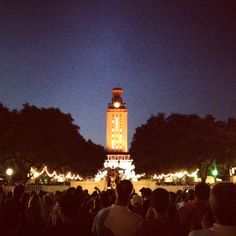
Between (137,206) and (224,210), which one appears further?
(137,206)

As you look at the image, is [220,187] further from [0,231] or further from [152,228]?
[0,231]

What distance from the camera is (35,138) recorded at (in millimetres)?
62250

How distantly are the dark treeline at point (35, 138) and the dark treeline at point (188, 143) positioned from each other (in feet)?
51.9

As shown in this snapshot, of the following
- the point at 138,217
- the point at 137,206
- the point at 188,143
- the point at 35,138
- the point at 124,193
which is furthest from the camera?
the point at 188,143

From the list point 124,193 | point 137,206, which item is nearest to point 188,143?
point 137,206

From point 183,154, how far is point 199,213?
200 feet

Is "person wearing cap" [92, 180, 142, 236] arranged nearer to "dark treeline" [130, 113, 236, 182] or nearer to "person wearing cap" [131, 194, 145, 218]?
"person wearing cap" [131, 194, 145, 218]

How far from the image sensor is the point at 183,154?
225 ft

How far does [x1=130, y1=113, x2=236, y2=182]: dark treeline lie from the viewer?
6469 cm

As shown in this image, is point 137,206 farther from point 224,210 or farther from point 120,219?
point 224,210

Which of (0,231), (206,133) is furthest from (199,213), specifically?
(206,133)

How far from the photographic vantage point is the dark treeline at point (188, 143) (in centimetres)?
6469

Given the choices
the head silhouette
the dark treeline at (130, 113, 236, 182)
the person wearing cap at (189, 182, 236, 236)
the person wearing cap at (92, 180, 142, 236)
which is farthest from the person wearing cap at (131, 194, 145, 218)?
the dark treeline at (130, 113, 236, 182)

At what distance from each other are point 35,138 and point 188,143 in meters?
22.7
